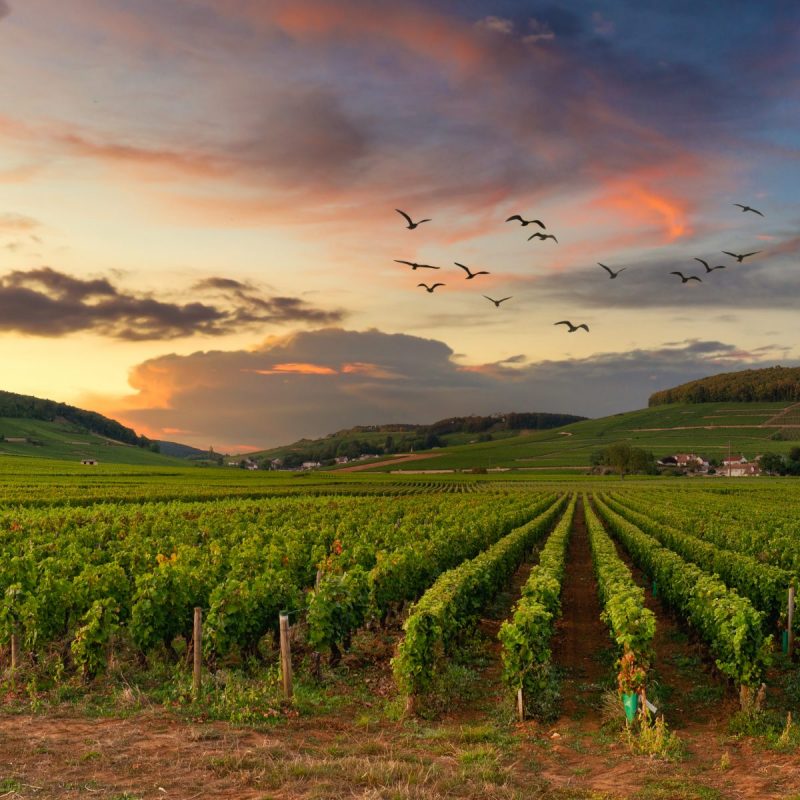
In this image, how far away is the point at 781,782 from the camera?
33.3 feet

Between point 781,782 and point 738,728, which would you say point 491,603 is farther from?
point 781,782

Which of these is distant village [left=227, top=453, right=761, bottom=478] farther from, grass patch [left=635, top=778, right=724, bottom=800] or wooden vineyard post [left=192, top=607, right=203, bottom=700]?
wooden vineyard post [left=192, top=607, right=203, bottom=700]

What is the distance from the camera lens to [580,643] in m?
18.9

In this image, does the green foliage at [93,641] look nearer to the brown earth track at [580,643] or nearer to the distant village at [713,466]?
the brown earth track at [580,643]

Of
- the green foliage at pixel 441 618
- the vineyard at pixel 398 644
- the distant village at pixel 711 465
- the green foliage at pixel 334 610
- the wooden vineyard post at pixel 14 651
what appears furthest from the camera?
the distant village at pixel 711 465

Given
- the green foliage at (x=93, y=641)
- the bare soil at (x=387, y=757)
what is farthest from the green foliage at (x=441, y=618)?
the green foliage at (x=93, y=641)

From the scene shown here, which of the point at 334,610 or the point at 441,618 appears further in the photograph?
the point at 334,610

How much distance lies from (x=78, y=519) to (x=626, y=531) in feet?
102

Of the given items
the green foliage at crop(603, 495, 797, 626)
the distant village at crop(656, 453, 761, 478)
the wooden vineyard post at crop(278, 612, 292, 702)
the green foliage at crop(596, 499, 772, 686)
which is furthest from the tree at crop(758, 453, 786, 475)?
the wooden vineyard post at crop(278, 612, 292, 702)

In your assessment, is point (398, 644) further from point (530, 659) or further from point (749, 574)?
point (749, 574)

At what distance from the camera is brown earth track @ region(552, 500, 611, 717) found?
1474 centimetres

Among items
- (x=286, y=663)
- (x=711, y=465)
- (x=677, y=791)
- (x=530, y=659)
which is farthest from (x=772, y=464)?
(x=677, y=791)

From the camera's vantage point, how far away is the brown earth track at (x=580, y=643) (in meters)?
14.7

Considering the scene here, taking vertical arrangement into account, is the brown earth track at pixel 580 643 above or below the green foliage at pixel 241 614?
below
